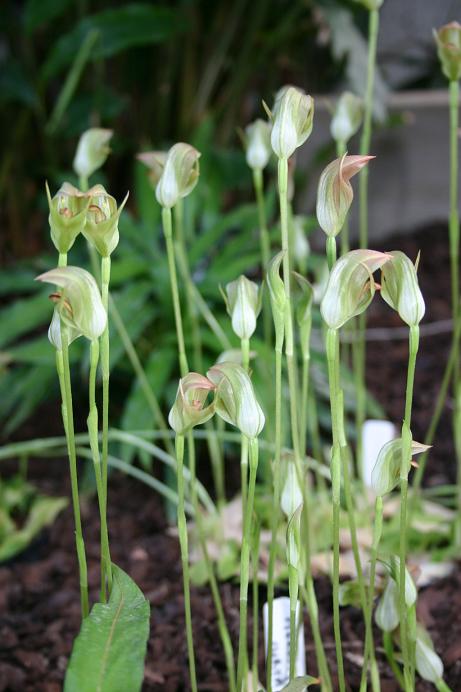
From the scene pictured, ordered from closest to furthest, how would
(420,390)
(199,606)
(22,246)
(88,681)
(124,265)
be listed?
(88,681), (199,606), (124,265), (420,390), (22,246)

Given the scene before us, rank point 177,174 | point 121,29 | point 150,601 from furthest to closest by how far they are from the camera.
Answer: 1. point 121,29
2. point 150,601
3. point 177,174

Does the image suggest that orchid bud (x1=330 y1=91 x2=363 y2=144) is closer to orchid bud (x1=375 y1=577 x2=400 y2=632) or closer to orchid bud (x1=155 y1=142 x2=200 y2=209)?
orchid bud (x1=155 y1=142 x2=200 y2=209)

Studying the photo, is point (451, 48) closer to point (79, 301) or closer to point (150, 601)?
point (79, 301)

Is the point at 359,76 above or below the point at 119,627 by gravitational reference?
above

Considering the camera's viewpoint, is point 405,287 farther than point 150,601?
No

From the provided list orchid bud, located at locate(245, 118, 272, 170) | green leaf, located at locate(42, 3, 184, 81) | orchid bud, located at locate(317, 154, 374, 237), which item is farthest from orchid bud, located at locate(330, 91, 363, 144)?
green leaf, located at locate(42, 3, 184, 81)

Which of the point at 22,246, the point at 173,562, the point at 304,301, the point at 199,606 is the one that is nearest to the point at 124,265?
the point at 173,562

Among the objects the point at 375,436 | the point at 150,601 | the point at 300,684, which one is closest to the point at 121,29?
the point at 375,436

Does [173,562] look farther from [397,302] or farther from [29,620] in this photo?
[397,302]
